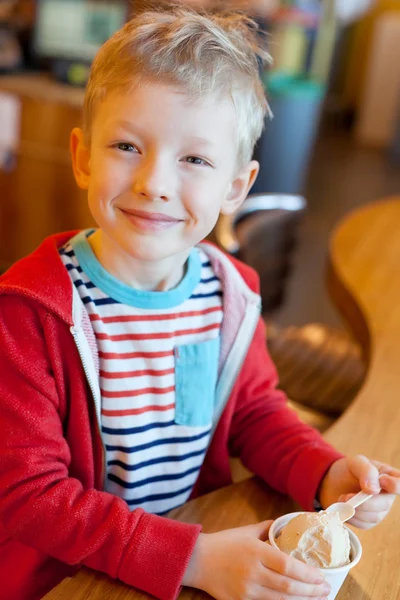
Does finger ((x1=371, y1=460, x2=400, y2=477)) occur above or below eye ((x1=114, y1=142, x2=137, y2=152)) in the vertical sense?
below

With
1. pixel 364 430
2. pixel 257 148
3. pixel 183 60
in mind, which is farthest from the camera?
pixel 257 148

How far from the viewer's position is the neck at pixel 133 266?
846 millimetres

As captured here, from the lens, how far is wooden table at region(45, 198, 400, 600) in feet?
2.40

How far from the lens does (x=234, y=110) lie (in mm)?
797

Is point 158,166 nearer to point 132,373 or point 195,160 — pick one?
point 195,160

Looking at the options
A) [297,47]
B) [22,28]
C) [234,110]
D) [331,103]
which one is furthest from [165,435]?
[331,103]

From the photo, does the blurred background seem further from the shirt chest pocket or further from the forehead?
the forehead

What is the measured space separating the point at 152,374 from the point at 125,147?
0.28 meters

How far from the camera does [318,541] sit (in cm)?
67

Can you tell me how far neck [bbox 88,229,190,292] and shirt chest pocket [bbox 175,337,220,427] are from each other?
0.09 meters

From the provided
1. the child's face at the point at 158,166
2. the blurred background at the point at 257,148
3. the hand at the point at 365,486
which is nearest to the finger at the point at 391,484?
the hand at the point at 365,486

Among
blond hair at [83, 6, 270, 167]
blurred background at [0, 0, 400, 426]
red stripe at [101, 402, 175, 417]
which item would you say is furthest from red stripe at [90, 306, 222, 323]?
blurred background at [0, 0, 400, 426]

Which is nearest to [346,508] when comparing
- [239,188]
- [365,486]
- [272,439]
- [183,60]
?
[365,486]

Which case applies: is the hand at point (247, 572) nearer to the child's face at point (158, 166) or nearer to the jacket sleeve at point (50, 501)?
the jacket sleeve at point (50, 501)
